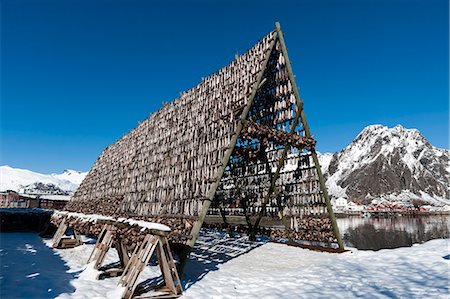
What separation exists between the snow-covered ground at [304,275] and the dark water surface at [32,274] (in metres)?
0.32

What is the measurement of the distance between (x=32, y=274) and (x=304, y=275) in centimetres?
748

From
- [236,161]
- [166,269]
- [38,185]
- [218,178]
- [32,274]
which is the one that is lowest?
[32,274]

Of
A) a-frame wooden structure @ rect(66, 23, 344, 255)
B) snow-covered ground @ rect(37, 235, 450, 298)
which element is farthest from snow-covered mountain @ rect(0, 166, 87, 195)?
snow-covered ground @ rect(37, 235, 450, 298)

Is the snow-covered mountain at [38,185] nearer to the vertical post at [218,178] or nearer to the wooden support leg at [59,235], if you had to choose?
the wooden support leg at [59,235]

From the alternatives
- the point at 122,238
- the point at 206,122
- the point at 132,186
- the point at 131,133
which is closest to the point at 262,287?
the point at 122,238

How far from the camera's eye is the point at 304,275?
771cm

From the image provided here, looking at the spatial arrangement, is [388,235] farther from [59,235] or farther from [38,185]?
[38,185]

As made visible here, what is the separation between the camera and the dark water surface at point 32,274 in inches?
246

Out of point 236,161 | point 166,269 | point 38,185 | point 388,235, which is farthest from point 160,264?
point 38,185

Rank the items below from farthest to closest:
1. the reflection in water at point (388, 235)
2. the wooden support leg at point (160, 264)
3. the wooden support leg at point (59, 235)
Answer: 1. the reflection in water at point (388, 235)
2. the wooden support leg at point (59, 235)
3. the wooden support leg at point (160, 264)

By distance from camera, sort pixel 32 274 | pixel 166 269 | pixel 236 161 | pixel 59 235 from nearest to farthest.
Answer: pixel 166 269 → pixel 32 274 → pixel 59 235 → pixel 236 161

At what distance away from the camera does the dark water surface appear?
6.25 m

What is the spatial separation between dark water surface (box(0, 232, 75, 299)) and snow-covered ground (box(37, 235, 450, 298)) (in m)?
0.32

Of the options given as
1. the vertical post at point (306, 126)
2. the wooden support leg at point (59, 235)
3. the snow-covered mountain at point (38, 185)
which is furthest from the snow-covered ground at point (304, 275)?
the snow-covered mountain at point (38, 185)
